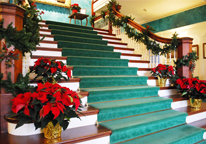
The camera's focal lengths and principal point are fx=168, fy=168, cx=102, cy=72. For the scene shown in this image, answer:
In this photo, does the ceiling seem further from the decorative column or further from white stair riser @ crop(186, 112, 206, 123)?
the decorative column

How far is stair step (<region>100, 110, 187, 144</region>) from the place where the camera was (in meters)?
2.08

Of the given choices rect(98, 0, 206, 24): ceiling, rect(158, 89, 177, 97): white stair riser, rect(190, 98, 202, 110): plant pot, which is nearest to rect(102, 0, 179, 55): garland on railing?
rect(158, 89, 177, 97): white stair riser

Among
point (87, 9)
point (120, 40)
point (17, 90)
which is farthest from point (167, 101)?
point (87, 9)

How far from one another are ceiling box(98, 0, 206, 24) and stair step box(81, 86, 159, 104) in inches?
211

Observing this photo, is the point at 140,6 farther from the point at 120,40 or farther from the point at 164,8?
the point at 120,40

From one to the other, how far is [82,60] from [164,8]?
608 cm

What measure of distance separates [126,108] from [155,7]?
670 cm

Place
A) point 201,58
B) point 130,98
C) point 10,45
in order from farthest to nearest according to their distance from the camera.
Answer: point 201,58 < point 130,98 < point 10,45

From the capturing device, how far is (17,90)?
193 centimetres

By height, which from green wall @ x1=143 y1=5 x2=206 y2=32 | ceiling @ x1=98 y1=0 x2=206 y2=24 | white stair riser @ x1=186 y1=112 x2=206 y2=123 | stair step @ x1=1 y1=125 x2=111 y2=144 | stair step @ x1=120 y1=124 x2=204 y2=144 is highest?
ceiling @ x1=98 y1=0 x2=206 y2=24

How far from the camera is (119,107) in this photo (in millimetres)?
2457

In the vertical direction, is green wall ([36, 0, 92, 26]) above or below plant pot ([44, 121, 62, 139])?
above

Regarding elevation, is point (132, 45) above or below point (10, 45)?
above

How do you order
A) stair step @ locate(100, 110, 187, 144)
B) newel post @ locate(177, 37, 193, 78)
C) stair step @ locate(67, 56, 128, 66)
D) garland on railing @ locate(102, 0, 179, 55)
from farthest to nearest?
garland on railing @ locate(102, 0, 179, 55), newel post @ locate(177, 37, 193, 78), stair step @ locate(67, 56, 128, 66), stair step @ locate(100, 110, 187, 144)
